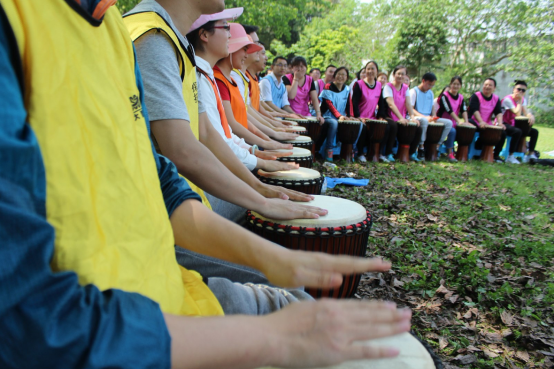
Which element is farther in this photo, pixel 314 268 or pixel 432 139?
pixel 432 139

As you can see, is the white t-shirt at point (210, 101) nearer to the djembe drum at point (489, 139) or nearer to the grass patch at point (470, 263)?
the grass patch at point (470, 263)

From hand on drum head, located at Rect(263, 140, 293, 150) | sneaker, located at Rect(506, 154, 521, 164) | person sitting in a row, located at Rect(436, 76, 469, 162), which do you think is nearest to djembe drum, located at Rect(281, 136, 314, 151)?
hand on drum head, located at Rect(263, 140, 293, 150)

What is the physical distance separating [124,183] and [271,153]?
259 cm

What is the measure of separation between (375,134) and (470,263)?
16.7 ft

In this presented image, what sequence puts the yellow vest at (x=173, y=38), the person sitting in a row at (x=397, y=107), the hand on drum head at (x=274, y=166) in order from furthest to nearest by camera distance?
1. the person sitting in a row at (x=397, y=107)
2. the hand on drum head at (x=274, y=166)
3. the yellow vest at (x=173, y=38)

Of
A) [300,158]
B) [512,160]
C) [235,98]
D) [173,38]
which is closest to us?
[173,38]

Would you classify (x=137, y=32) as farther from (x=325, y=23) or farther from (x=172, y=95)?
(x=325, y=23)

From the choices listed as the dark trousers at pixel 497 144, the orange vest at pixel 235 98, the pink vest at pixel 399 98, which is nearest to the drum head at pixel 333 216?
the orange vest at pixel 235 98

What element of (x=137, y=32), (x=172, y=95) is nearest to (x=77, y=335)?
(x=172, y=95)

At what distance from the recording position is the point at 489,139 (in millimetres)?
8875

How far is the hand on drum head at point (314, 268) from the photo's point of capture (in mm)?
945

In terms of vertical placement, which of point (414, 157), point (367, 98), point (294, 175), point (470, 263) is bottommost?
point (470, 263)

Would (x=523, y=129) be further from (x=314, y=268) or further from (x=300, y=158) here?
(x=314, y=268)

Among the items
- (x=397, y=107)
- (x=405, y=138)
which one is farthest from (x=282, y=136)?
(x=397, y=107)
